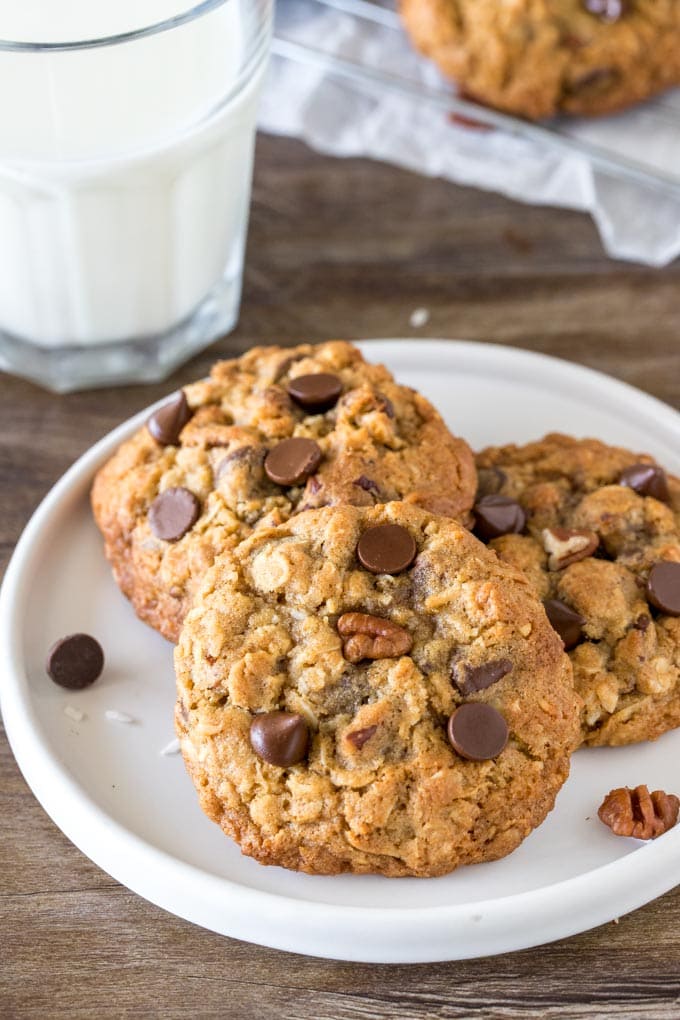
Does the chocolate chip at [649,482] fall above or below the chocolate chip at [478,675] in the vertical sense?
below

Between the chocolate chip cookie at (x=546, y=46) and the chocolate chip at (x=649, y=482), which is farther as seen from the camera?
the chocolate chip cookie at (x=546, y=46)

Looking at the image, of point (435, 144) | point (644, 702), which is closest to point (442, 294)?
point (435, 144)

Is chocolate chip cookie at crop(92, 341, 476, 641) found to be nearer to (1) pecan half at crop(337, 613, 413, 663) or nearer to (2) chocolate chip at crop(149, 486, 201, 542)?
(2) chocolate chip at crop(149, 486, 201, 542)

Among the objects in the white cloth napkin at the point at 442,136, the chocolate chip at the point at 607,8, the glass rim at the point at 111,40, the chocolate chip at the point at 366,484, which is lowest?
the white cloth napkin at the point at 442,136

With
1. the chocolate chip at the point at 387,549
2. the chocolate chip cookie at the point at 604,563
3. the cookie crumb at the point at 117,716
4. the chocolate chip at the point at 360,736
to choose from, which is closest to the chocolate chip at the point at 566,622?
the chocolate chip cookie at the point at 604,563

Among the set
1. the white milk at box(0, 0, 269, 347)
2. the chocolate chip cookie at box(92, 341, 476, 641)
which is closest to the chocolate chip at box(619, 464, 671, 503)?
the chocolate chip cookie at box(92, 341, 476, 641)

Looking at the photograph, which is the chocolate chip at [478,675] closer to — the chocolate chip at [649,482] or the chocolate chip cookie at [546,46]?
the chocolate chip at [649,482]

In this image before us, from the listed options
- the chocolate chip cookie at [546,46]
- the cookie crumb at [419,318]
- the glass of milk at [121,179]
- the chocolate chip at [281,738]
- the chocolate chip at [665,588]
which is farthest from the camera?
the chocolate chip cookie at [546,46]

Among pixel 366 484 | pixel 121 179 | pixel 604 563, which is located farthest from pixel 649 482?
pixel 121 179
